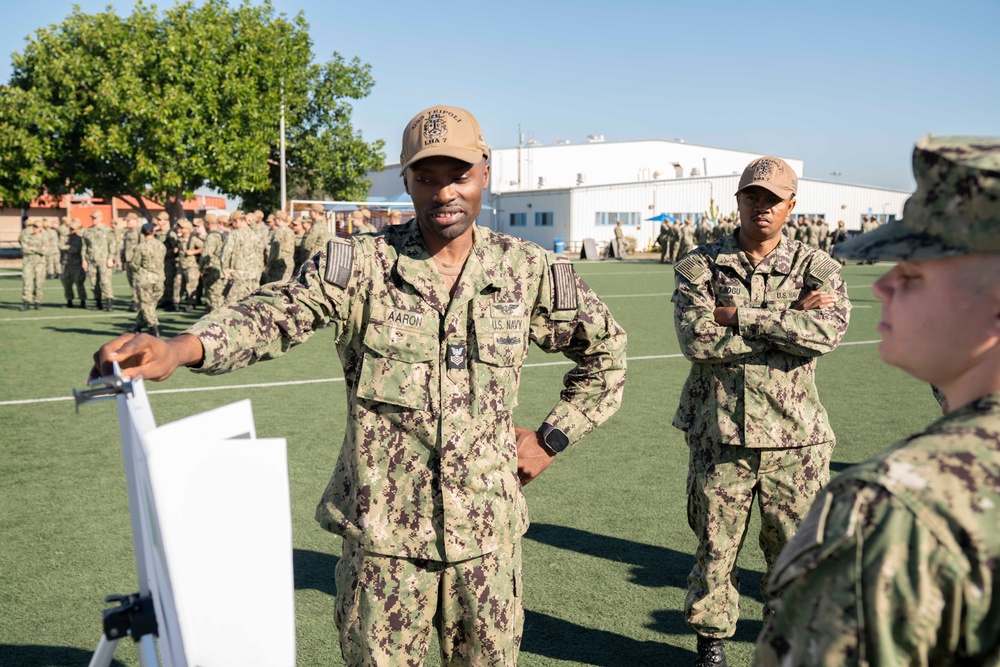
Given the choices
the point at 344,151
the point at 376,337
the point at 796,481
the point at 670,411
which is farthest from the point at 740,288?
the point at 344,151

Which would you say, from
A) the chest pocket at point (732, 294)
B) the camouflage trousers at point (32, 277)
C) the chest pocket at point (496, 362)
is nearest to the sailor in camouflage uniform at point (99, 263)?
the camouflage trousers at point (32, 277)

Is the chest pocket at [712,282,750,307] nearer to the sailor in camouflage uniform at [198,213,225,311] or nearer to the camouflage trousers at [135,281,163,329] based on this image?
the camouflage trousers at [135,281,163,329]

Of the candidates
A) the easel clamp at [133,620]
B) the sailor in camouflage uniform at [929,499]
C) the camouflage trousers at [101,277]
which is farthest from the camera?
the camouflage trousers at [101,277]

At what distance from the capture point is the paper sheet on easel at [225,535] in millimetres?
1349

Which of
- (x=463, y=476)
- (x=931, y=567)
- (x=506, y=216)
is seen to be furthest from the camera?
→ (x=506, y=216)

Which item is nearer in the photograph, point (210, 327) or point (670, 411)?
point (210, 327)

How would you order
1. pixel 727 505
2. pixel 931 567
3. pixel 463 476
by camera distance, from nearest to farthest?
1. pixel 931 567
2. pixel 463 476
3. pixel 727 505

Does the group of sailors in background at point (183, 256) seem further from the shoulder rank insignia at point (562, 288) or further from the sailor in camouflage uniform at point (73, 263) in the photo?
the shoulder rank insignia at point (562, 288)

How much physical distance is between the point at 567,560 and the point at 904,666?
4282 mm

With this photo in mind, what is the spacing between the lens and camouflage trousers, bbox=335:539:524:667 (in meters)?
Answer: 2.67

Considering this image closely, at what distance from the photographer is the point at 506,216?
59219mm

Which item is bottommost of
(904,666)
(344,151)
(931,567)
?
(904,666)

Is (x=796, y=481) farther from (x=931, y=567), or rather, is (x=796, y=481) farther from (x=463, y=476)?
(x=931, y=567)

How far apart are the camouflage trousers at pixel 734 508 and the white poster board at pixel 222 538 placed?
2.90 meters
